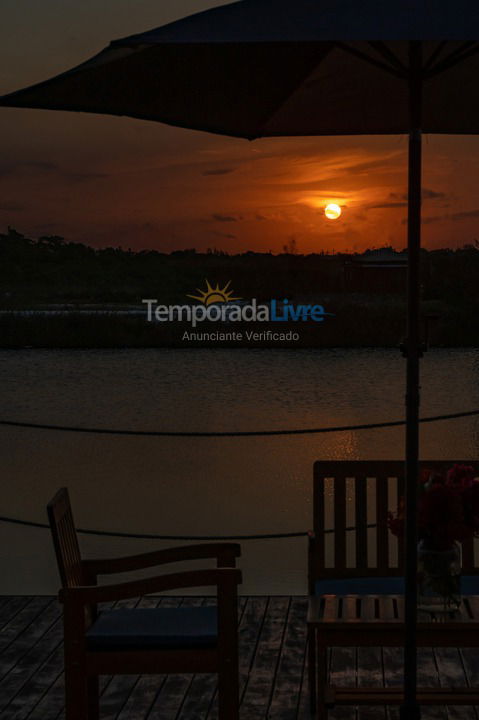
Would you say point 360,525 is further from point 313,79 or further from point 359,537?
point 313,79

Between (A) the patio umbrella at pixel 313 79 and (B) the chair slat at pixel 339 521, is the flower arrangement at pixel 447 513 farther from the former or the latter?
(B) the chair slat at pixel 339 521

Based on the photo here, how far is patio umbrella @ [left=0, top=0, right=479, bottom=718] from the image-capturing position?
2230 mm

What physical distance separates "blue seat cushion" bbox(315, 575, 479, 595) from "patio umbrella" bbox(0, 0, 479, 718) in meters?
0.81

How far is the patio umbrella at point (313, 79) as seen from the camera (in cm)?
223

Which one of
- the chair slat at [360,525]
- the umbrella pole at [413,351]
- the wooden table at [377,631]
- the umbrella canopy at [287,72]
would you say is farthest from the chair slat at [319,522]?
the umbrella canopy at [287,72]

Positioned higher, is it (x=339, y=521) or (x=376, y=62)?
(x=376, y=62)

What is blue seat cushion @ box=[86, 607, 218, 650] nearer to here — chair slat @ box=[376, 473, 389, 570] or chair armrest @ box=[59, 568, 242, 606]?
chair armrest @ box=[59, 568, 242, 606]

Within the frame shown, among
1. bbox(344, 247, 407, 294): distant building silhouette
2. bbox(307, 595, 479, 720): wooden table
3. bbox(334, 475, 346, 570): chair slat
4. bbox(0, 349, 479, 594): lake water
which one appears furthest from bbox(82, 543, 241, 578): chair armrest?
bbox(344, 247, 407, 294): distant building silhouette

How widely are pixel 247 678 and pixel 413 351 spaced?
179cm

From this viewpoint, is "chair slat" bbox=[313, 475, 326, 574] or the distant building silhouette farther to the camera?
the distant building silhouette

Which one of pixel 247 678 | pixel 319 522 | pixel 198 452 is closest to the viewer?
pixel 319 522

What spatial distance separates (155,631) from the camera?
3.03 metres

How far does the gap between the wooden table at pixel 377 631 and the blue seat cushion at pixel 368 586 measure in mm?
211

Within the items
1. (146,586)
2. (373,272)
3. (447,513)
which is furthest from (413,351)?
(373,272)
